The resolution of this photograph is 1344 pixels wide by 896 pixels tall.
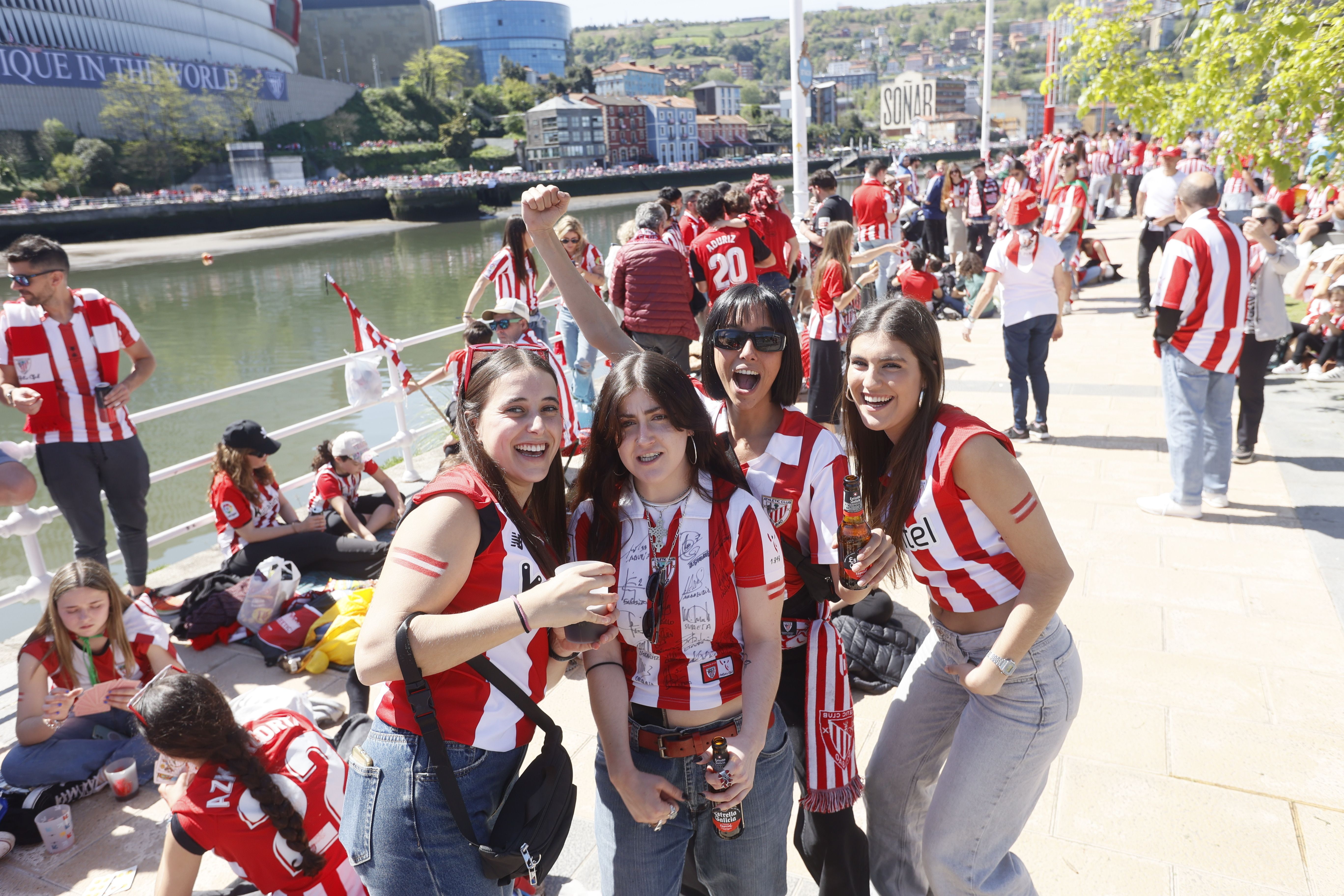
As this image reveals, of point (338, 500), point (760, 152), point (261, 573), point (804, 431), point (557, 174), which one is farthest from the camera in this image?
point (760, 152)

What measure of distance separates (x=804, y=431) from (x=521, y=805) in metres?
1.19

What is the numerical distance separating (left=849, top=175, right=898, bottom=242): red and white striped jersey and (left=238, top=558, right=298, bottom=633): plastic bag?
885 centimetres

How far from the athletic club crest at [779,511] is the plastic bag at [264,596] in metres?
3.21

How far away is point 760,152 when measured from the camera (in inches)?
4825

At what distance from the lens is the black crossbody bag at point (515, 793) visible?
1.56 meters

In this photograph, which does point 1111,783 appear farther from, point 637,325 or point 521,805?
point 637,325

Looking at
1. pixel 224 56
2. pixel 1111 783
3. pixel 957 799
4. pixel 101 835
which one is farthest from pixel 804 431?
pixel 224 56

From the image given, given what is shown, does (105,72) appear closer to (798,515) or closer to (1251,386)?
(1251,386)

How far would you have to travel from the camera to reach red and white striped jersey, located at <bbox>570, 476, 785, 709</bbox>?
1.90 meters

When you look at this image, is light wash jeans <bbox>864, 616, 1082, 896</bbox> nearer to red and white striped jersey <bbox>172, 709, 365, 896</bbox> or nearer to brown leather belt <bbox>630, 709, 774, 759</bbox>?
brown leather belt <bbox>630, 709, 774, 759</bbox>

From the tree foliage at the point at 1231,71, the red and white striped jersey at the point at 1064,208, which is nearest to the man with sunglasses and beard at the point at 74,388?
the tree foliage at the point at 1231,71

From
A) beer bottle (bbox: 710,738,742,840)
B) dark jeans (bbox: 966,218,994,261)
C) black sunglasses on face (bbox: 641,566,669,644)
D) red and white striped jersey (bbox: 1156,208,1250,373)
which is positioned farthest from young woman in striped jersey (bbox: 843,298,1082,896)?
dark jeans (bbox: 966,218,994,261)

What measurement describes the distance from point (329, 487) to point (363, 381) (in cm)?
124

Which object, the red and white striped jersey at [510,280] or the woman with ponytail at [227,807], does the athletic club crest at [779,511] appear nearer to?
the woman with ponytail at [227,807]
